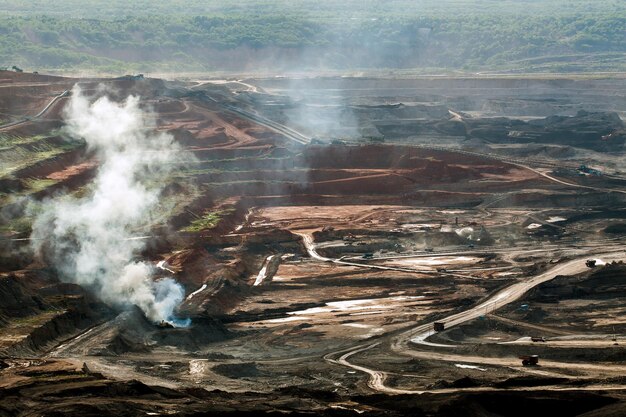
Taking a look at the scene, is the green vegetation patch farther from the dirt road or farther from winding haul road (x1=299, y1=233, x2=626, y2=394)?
the dirt road

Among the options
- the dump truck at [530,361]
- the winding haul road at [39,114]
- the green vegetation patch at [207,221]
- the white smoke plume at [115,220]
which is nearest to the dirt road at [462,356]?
the dump truck at [530,361]

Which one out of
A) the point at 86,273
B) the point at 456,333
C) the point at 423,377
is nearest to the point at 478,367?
the point at 423,377

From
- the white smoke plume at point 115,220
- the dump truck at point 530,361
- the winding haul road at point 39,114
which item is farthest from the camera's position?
the winding haul road at point 39,114

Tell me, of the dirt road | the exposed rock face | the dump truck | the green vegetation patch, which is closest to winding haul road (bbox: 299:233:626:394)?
the dirt road

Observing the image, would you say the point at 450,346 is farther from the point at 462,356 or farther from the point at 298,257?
the point at 298,257

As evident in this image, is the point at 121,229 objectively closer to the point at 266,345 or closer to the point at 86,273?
the point at 86,273

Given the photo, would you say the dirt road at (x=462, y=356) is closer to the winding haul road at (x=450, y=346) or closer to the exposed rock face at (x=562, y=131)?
the winding haul road at (x=450, y=346)
